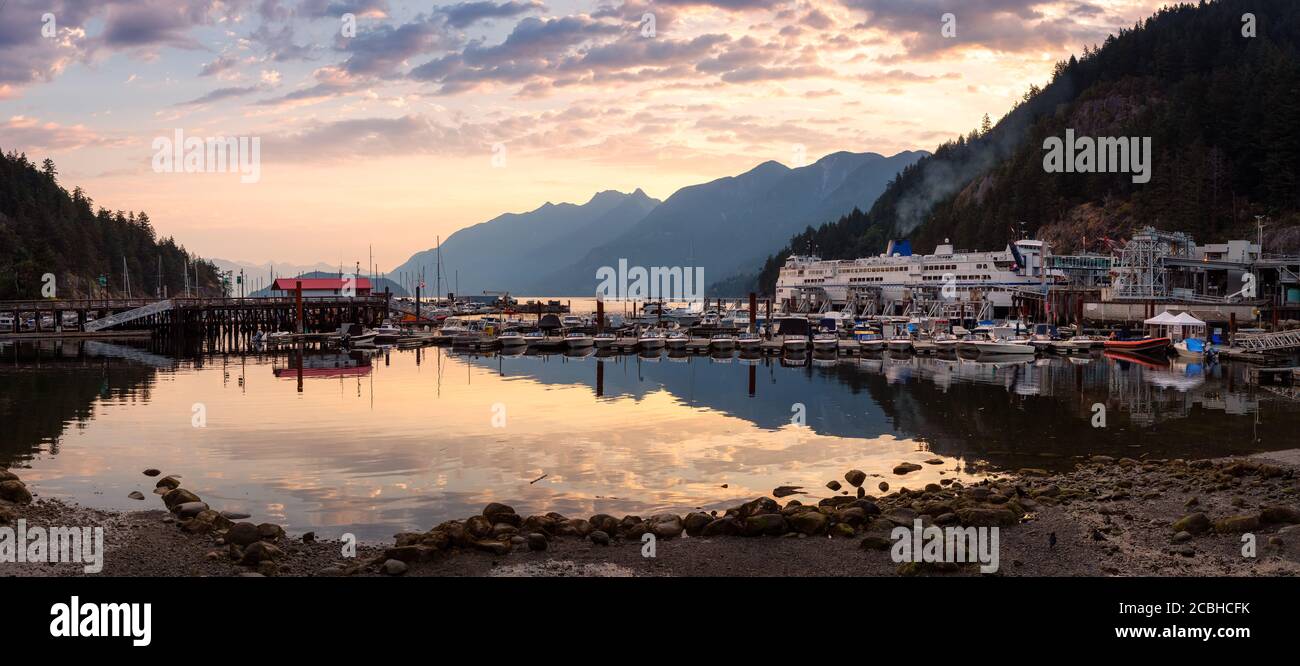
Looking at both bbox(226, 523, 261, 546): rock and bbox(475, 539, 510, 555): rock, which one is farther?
bbox(226, 523, 261, 546): rock

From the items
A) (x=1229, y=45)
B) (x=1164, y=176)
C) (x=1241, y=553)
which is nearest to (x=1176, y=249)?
(x=1164, y=176)

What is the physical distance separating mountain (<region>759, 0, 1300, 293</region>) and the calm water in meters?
63.1

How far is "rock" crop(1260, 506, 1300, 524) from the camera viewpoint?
18781mm

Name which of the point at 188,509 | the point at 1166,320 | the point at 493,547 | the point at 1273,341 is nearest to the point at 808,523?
the point at 493,547

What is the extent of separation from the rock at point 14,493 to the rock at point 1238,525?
2772 centimetres

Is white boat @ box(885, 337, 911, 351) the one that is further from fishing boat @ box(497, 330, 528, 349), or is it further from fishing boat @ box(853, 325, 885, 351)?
fishing boat @ box(497, 330, 528, 349)

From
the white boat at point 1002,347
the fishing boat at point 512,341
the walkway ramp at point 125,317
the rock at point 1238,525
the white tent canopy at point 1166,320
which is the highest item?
the walkway ramp at point 125,317

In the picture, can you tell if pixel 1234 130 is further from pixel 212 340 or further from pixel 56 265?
pixel 56 265

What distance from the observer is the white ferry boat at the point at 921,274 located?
126 meters

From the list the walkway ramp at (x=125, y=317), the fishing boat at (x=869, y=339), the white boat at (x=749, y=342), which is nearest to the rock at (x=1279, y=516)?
the fishing boat at (x=869, y=339)

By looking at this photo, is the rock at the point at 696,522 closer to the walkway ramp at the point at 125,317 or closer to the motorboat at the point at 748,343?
the motorboat at the point at 748,343

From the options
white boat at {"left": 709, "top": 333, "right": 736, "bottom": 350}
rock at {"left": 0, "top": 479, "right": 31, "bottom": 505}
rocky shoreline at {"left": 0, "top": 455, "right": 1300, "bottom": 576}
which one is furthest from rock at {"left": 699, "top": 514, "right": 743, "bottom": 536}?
white boat at {"left": 709, "top": 333, "right": 736, "bottom": 350}

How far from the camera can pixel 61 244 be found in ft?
466

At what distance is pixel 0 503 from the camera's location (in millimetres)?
21141
